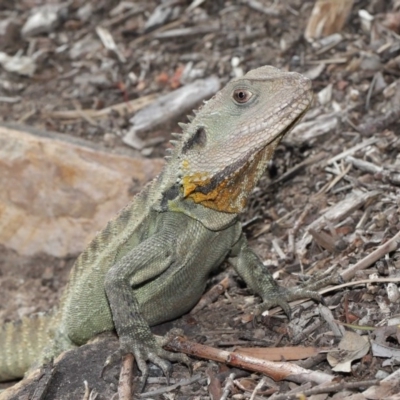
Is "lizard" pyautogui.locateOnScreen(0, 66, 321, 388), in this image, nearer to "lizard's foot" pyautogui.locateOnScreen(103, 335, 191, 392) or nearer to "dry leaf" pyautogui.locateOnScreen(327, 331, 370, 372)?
"lizard's foot" pyautogui.locateOnScreen(103, 335, 191, 392)

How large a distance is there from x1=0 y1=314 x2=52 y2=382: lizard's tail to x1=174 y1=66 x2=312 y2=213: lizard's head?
2414mm

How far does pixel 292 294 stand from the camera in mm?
5922

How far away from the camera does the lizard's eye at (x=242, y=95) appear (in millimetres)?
5504

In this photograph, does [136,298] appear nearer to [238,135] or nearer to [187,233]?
[187,233]

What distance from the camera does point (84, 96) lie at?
36.8ft

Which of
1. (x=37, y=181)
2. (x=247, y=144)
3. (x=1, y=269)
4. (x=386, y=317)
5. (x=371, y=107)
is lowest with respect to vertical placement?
→ (x=1, y=269)

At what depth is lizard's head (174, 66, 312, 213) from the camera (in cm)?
538

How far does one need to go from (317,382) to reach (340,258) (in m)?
1.71

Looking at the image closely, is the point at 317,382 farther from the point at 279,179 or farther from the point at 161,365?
the point at 279,179

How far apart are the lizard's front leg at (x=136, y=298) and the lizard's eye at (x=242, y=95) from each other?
1212mm

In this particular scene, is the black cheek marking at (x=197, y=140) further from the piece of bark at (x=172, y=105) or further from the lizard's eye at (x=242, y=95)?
the piece of bark at (x=172, y=105)

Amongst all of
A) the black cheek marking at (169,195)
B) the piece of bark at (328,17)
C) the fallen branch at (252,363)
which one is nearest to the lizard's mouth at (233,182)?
the black cheek marking at (169,195)

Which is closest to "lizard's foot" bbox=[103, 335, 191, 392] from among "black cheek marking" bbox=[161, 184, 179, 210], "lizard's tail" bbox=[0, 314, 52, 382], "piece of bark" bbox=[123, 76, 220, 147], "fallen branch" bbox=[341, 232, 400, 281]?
"black cheek marking" bbox=[161, 184, 179, 210]

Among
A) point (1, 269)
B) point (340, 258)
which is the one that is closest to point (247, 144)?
point (340, 258)
